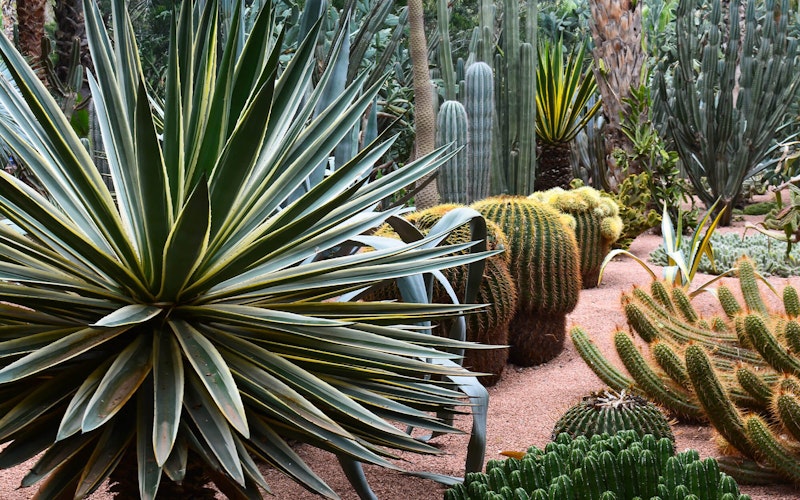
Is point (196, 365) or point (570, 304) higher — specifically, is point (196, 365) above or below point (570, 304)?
above

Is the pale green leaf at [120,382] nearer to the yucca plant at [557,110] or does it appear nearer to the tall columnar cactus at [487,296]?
the tall columnar cactus at [487,296]

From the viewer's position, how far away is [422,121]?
283 inches

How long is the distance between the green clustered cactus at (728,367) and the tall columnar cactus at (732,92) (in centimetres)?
632

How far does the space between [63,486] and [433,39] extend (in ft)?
41.7

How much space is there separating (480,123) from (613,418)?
469 centimetres

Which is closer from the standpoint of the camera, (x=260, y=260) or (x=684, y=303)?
(x=260, y=260)

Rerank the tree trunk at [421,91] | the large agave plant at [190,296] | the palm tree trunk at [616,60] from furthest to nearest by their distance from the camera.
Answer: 1. the palm tree trunk at [616,60]
2. the tree trunk at [421,91]
3. the large agave plant at [190,296]

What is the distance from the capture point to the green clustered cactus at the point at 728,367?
305 centimetres

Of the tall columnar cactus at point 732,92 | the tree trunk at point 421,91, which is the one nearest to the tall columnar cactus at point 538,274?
the tree trunk at point 421,91

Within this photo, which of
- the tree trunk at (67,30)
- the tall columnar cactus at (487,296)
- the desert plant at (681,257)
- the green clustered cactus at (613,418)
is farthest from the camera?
the tree trunk at (67,30)

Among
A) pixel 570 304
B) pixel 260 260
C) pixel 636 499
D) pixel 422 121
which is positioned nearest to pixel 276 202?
pixel 260 260

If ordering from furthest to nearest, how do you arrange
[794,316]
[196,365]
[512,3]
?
[512,3] → [794,316] → [196,365]

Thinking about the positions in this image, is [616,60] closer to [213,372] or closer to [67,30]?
[67,30]

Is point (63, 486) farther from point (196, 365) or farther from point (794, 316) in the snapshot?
point (794, 316)
